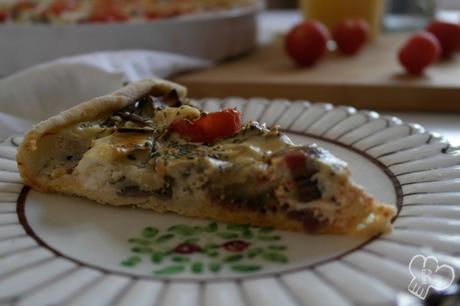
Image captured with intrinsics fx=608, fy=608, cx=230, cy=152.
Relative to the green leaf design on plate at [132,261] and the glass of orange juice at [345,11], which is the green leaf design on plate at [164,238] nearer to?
the green leaf design on plate at [132,261]

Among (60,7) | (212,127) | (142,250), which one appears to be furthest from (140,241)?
(60,7)

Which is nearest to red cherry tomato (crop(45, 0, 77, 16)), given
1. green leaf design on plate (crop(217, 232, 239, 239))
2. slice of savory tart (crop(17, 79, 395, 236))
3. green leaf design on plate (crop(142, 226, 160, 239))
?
slice of savory tart (crop(17, 79, 395, 236))

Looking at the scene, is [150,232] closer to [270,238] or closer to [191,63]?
[270,238]

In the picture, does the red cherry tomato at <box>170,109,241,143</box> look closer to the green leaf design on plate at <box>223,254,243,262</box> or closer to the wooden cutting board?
the green leaf design on plate at <box>223,254,243,262</box>

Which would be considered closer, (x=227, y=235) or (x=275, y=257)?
(x=275, y=257)

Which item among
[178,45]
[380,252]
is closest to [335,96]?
[178,45]
